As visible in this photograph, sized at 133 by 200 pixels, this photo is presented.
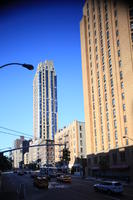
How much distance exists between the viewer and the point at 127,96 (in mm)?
66375

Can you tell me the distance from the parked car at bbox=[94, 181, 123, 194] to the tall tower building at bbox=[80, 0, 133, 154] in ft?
98.1

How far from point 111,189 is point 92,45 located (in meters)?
64.4

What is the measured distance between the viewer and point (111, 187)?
31703 millimetres

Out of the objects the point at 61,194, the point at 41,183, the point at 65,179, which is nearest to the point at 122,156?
the point at 65,179

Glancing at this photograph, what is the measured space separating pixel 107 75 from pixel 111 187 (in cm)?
4947

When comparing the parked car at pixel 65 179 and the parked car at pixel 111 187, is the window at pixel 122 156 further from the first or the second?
the parked car at pixel 111 187

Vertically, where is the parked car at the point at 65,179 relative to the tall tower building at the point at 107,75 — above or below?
below

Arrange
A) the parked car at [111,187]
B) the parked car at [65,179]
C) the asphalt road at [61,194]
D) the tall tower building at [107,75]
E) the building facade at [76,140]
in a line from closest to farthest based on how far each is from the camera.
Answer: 1. the asphalt road at [61,194]
2. the parked car at [111,187]
3. the parked car at [65,179]
4. the tall tower building at [107,75]
5. the building facade at [76,140]

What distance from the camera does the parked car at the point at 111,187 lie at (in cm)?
3108

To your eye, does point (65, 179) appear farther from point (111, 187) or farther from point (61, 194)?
point (111, 187)

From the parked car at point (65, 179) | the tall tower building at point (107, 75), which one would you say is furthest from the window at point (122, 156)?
the parked car at point (65, 179)

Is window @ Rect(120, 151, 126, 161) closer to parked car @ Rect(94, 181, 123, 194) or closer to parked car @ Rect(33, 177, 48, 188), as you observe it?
parked car @ Rect(33, 177, 48, 188)

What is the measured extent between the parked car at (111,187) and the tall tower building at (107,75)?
29.9 meters

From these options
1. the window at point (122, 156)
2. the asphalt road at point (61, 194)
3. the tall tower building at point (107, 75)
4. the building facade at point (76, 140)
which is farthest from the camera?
the building facade at point (76, 140)
